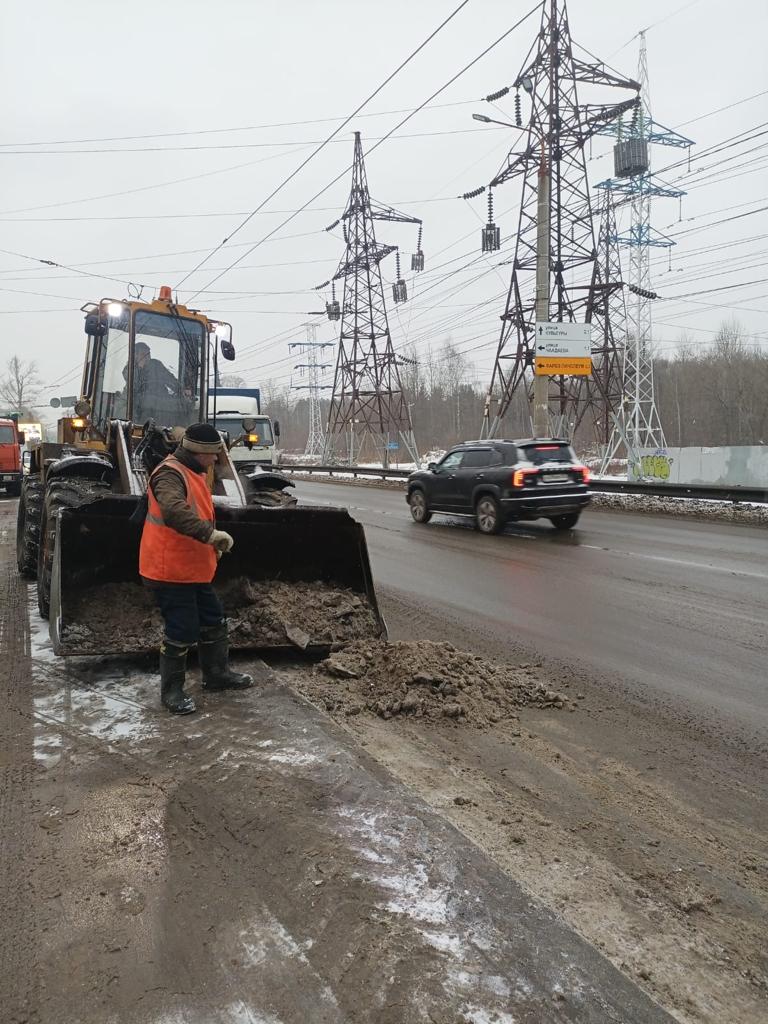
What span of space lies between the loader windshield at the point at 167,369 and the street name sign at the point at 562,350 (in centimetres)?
1253

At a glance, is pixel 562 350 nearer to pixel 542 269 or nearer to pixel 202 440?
pixel 542 269

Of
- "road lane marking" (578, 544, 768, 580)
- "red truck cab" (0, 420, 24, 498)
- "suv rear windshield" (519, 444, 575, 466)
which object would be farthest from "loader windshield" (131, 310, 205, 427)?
"red truck cab" (0, 420, 24, 498)

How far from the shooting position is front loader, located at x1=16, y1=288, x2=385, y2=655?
5160 mm

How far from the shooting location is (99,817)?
3018 mm

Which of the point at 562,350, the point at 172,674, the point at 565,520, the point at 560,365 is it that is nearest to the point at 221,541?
the point at 172,674

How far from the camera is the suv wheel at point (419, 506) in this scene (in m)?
14.6

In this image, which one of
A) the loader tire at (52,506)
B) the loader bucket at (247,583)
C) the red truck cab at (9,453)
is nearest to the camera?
the loader bucket at (247,583)

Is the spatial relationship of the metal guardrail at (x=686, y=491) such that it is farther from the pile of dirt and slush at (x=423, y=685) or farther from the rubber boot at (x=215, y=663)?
the rubber boot at (x=215, y=663)

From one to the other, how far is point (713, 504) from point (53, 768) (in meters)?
16.5

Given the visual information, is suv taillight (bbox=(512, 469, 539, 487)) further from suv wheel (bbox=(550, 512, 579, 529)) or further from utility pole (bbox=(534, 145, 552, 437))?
utility pole (bbox=(534, 145, 552, 437))

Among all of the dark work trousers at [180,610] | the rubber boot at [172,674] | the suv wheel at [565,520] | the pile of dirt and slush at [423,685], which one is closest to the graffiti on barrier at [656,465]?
the suv wheel at [565,520]

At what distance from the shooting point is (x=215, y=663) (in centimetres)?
457

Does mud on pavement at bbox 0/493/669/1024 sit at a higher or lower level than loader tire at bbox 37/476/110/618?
lower

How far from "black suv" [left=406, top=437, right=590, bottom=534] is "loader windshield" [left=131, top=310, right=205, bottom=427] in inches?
253
